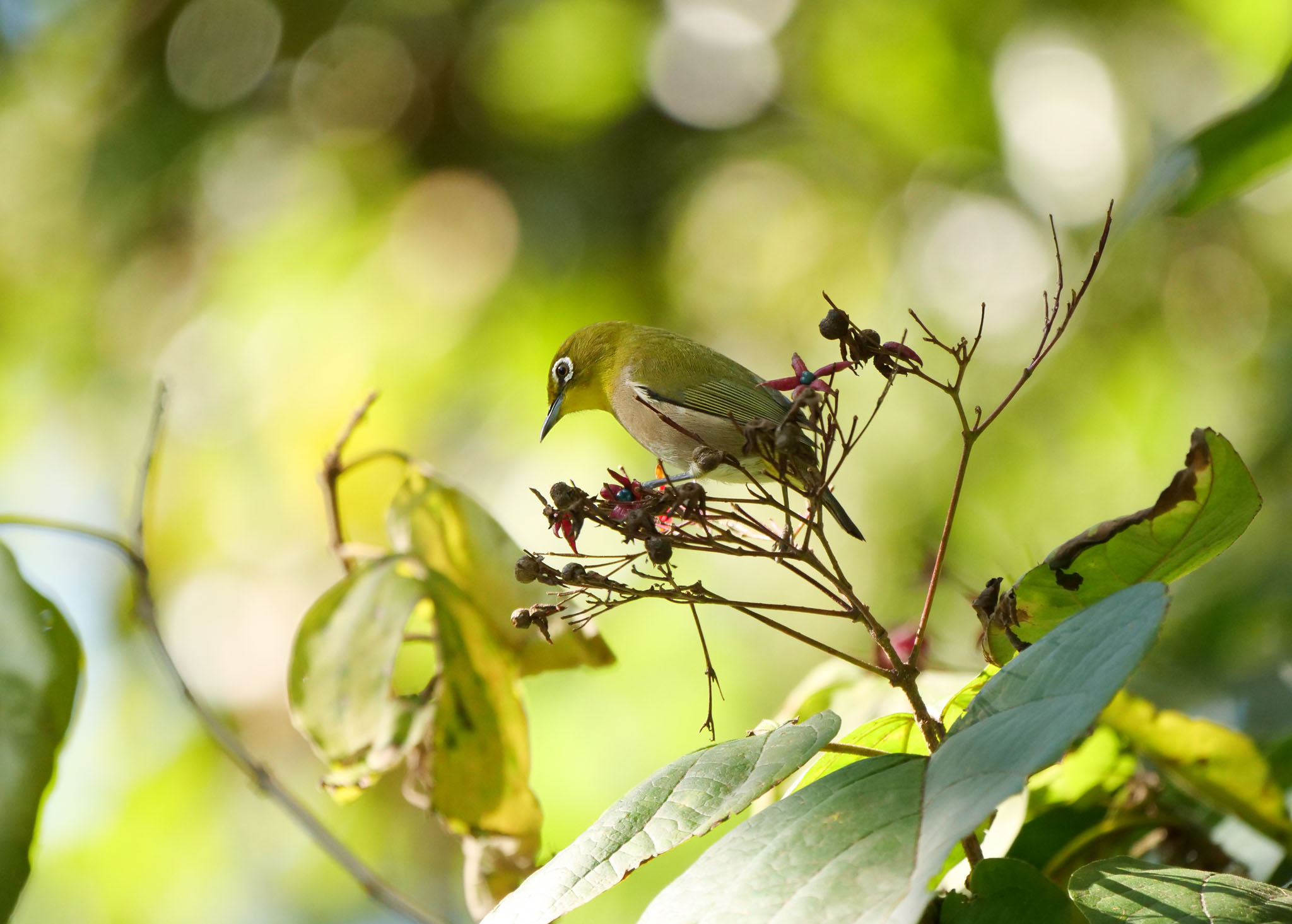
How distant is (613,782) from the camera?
3646 millimetres

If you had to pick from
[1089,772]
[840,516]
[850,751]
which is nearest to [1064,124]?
[840,516]

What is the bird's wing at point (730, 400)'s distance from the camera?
8.24 feet

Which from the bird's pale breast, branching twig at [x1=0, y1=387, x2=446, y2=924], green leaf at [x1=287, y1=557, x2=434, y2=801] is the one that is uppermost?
the bird's pale breast

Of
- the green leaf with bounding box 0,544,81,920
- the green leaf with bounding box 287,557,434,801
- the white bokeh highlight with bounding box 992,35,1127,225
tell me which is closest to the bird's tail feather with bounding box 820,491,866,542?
the green leaf with bounding box 287,557,434,801

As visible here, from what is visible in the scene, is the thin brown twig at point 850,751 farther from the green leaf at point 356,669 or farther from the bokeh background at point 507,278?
the bokeh background at point 507,278

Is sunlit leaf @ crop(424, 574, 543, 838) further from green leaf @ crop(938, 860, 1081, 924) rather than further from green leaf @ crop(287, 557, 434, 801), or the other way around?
green leaf @ crop(938, 860, 1081, 924)

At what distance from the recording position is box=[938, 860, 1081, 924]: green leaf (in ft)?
3.18

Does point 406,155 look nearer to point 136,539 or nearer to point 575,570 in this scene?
point 136,539

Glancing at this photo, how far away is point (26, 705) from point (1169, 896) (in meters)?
1.46

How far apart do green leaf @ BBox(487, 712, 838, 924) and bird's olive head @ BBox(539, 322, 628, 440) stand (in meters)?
1.82

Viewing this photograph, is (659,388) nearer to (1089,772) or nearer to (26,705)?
(1089,772)

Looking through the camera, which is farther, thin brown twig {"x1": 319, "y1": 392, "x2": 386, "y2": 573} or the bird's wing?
the bird's wing

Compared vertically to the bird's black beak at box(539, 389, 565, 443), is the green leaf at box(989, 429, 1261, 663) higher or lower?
higher

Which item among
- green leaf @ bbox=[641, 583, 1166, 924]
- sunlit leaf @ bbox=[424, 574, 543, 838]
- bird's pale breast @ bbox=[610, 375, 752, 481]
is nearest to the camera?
green leaf @ bbox=[641, 583, 1166, 924]
